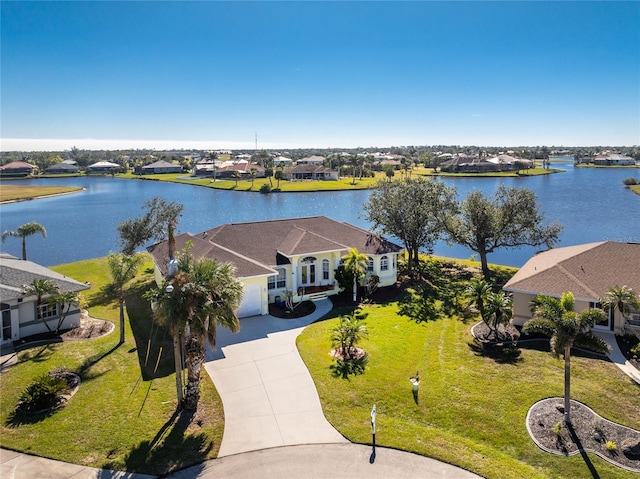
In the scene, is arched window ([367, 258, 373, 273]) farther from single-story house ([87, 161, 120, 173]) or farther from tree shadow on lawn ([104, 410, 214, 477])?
single-story house ([87, 161, 120, 173])

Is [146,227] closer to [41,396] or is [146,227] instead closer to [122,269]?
[122,269]

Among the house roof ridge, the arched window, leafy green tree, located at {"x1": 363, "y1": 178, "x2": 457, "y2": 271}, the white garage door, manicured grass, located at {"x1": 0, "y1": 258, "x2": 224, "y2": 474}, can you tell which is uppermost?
leafy green tree, located at {"x1": 363, "y1": 178, "x2": 457, "y2": 271}

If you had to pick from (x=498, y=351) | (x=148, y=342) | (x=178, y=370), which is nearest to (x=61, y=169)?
(x=148, y=342)

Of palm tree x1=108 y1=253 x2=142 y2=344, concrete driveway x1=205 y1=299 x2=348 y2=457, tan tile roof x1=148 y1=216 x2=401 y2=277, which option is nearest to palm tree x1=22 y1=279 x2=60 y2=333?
palm tree x1=108 y1=253 x2=142 y2=344

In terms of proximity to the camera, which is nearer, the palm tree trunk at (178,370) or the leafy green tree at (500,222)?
the palm tree trunk at (178,370)

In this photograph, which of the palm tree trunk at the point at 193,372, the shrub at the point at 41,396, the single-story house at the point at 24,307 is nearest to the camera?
the shrub at the point at 41,396

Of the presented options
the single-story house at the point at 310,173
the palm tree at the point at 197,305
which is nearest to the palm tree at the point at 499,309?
the palm tree at the point at 197,305

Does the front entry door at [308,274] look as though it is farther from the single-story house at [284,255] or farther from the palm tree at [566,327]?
the palm tree at [566,327]

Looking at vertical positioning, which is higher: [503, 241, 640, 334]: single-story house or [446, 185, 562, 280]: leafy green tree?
[446, 185, 562, 280]: leafy green tree
